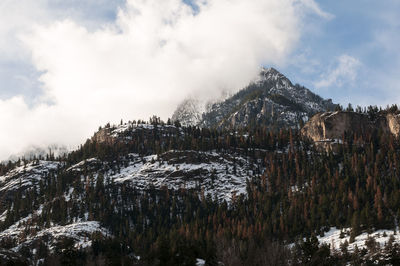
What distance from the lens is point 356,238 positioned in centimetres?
15475

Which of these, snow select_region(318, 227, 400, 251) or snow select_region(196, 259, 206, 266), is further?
snow select_region(318, 227, 400, 251)

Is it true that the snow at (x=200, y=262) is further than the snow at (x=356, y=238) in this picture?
No

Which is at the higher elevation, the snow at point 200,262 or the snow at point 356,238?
the snow at point 200,262

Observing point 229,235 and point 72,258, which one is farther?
point 229,235

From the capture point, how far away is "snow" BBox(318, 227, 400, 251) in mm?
143538

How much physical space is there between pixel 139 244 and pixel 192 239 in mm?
30254

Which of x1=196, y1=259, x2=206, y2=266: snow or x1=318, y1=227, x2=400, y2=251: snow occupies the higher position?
x1=196, y1=259, x2=206, y2=266: snow

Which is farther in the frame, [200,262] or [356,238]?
[356,238]

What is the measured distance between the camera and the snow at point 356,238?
144 m

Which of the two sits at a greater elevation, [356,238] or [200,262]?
[200,262]

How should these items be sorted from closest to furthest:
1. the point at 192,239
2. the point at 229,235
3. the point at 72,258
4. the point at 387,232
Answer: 1. the point at 72,258
2. the point at 387,232
3. the point at 192,239
4. the point at 229,235

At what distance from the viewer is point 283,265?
303 feet

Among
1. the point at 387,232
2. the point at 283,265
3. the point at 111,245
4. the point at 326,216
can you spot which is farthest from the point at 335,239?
the point at 111,245

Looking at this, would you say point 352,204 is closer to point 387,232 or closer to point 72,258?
point 387,232
